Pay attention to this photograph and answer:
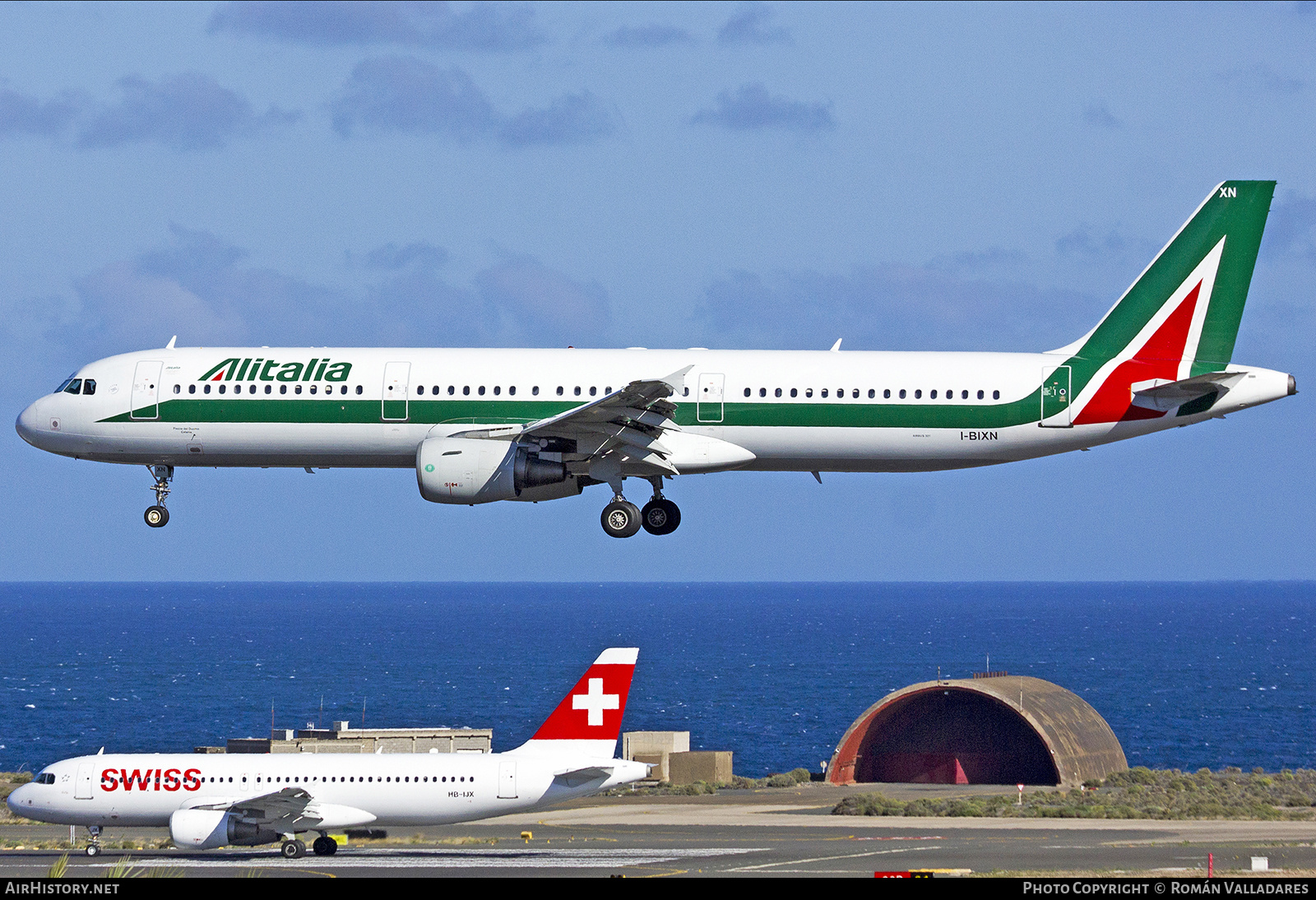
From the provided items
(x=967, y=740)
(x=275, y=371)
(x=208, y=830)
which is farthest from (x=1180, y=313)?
(x=967, y=740)

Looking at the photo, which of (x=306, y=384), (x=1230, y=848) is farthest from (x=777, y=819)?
(x=306, y=384)

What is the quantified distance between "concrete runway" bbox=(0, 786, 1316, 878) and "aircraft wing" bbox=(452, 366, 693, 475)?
1284 centimetres

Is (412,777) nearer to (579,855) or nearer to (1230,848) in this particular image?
(579,855)

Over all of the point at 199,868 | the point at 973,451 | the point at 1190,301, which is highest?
the point at 1190,301

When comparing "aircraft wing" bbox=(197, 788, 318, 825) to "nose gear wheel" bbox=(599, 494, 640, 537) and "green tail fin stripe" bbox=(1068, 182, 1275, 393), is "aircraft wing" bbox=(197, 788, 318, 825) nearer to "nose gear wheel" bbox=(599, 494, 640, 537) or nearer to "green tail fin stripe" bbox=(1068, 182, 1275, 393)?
"nose gear wheel" bbox=(599, 494, 640, 537)

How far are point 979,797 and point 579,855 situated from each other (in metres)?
31.9

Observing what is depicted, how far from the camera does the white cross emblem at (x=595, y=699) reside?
5888 centimetres

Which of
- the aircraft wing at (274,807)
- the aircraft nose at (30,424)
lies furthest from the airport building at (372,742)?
the aircraft nose at (30,424)

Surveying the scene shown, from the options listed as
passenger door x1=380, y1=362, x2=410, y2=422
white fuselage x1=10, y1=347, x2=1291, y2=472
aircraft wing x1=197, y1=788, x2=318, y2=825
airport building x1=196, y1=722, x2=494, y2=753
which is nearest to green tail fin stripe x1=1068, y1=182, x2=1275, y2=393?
white fuselage x1=10, y1=347, x2=1291, y2=472

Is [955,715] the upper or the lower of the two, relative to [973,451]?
lower

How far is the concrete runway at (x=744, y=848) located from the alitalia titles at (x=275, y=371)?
48.8 feet

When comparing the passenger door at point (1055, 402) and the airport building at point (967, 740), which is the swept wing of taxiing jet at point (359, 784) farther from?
the airport building at point (967, 740)

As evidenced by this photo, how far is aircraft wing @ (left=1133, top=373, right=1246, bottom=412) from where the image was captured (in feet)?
159

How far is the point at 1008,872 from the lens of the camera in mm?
52719
